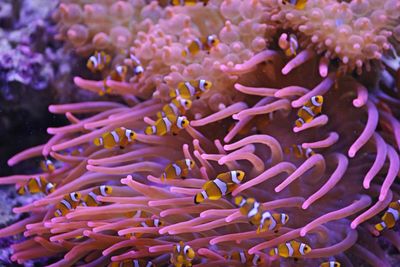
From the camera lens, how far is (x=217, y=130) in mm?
2525

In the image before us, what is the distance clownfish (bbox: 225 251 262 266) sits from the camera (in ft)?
6.69

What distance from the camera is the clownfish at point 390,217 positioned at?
2.10m

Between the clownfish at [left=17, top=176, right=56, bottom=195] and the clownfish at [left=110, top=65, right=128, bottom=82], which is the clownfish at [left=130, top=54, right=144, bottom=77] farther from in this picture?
the clownfish at [left=17, top=176, right=56, bottom=195]

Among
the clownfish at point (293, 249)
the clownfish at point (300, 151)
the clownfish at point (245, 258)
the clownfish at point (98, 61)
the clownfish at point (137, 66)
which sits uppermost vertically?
the clownfish at point (137, 66)

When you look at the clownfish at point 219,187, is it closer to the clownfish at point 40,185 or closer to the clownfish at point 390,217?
the clownfish at point 390,217

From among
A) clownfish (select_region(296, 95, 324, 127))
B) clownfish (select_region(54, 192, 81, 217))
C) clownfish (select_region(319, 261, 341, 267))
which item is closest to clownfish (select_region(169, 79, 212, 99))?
clownfish (select_region(296, 95, 324, 127))

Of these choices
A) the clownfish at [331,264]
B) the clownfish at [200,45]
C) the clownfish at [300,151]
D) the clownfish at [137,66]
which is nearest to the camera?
the clownfish at [331,264]

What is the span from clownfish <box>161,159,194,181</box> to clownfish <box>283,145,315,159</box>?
1.58 feet

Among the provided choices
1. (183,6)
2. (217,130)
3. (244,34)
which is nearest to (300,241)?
(217,130)

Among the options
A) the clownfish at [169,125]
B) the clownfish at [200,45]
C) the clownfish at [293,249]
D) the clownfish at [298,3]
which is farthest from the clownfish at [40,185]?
the clownfish at [298,3]

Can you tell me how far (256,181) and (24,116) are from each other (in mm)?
1813

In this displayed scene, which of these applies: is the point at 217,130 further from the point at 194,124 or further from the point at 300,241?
the point at 300,241

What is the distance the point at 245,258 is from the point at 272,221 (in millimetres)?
208

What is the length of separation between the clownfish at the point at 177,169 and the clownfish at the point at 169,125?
19cm
